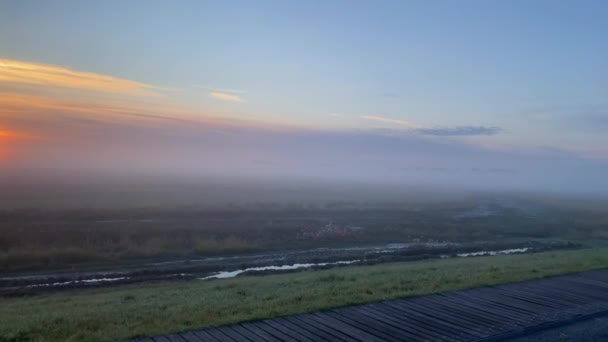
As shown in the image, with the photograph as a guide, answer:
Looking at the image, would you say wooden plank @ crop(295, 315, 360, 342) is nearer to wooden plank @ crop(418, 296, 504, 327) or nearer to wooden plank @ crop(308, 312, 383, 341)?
wooden plank @ crop(308, 312, 383, 341)

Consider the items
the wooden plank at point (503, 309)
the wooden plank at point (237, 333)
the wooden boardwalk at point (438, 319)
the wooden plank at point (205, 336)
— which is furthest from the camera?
the wooden plank at point (503, 309)

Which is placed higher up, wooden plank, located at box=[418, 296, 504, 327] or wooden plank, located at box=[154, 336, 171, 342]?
wooden plank, located at box=[418, 296, 504, 327]

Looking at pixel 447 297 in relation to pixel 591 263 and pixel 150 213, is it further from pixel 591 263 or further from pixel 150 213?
pixel 150 213

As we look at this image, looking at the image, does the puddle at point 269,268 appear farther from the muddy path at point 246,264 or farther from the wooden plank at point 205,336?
the wooden plank at point 205,336

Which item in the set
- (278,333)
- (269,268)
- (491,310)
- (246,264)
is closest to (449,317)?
(491,310)

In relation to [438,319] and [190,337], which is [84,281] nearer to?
[190,337]

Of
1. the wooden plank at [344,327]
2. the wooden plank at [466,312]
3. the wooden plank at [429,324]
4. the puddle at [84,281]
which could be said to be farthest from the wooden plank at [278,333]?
→ the puddle at [84,281]

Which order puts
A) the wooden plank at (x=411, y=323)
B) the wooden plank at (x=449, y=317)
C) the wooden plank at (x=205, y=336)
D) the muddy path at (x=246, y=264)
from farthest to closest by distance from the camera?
the muddy path at (x=246, y=264) → the wooden plank at (x=449, y=317) → the wooden plank at (x=411, y=323) → the wooden plank at (x=205, y=336)

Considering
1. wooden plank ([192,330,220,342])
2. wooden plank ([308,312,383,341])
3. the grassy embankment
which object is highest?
wooden plank ([308,312,383,341])

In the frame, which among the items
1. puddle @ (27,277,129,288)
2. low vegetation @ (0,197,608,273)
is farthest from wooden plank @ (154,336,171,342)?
low vegetation @ (0,197,608,273)
